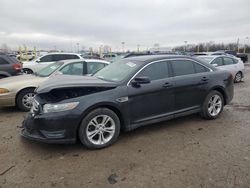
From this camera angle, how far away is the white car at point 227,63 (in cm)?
973

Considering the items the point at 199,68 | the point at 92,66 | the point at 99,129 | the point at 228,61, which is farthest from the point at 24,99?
the point at 228,61

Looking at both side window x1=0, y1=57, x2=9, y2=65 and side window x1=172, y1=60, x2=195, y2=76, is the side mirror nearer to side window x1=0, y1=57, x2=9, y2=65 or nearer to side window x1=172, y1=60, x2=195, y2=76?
side window x1=172, y1=60, x2=195, y2=76

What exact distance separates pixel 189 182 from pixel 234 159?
Answer: 1008 mm

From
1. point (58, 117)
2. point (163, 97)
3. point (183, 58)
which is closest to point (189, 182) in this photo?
point (163, 97)

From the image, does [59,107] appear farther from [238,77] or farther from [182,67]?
[238,77]

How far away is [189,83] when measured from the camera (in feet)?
14.6

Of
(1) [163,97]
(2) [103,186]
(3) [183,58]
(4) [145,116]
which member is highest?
(3) [183,58]

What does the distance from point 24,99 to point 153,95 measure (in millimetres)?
3777

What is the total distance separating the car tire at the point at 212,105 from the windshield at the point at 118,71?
1985mm

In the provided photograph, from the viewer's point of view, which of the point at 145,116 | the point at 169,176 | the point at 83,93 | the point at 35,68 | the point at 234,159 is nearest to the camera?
the point at 169,176

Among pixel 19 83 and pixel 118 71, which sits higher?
pixel 118 71

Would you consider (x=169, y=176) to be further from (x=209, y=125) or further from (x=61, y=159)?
(x=209, y=125)

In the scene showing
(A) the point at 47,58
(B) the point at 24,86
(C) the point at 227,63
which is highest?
(A) the point at 47,58

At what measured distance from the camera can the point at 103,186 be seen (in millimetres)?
2566
